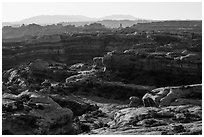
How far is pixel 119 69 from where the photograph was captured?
216 feet

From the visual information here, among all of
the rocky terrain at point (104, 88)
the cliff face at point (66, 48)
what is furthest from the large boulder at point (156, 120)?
the cliff face at point (66, 48)

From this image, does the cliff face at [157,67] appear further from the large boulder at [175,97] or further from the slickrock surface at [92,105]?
the large boulder at [175,97]

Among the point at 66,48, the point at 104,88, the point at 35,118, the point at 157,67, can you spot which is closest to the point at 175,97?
the point at 104,88

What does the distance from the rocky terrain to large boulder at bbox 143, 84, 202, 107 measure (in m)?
0.12

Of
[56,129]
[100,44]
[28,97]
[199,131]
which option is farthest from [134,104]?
[100,44]

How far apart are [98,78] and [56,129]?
96.9 feet

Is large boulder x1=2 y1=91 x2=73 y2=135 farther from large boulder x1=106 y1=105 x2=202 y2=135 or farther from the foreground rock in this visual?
large boulder x1=106 y1=105 x2=202 y2=135

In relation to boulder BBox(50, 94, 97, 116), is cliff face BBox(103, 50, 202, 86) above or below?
above

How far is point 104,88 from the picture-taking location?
194ft

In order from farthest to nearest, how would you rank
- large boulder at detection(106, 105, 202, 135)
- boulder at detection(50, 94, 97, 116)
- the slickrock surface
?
boulder at detection(50, 94, 97, 116)
the slickrock surface
large boulder at detection(106, 105, 202, 135)

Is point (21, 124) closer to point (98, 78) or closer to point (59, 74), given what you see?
point (98, 78)

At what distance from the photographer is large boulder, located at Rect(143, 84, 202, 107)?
148 feet

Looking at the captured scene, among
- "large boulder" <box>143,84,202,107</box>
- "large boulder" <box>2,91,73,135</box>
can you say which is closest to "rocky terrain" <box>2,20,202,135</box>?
"large boulder" <box>2,91,73,135</box>

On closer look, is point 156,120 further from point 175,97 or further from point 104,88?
point 104,88
